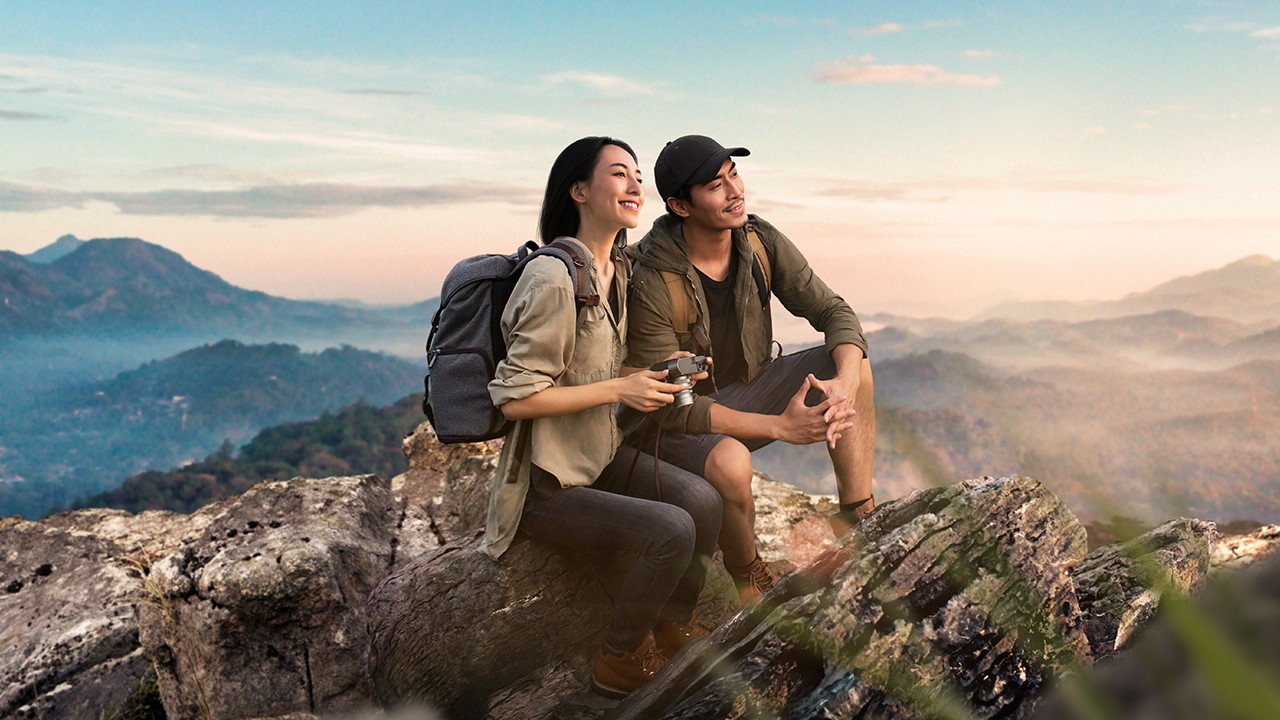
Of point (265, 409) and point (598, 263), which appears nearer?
point (598, 263)

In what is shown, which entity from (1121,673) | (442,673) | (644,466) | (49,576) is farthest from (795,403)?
(49,576)

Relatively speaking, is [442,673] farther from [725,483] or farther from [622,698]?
[725,483]

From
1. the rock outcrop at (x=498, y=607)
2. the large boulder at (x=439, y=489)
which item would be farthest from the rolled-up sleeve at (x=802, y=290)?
the large boulder at (x=439, y=489)

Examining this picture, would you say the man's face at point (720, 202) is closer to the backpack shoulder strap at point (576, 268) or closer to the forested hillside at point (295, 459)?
the backpack shoulder strap at point (576, 268)

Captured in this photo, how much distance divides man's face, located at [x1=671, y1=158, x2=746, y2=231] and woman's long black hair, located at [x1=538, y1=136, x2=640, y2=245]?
2.47 feet

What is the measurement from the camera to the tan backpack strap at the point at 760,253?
6.89m

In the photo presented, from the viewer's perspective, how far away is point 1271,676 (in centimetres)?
73

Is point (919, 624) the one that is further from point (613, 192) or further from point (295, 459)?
point (295, 459)

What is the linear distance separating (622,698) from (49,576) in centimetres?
706

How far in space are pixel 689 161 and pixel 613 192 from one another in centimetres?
97

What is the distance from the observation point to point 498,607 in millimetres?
6109

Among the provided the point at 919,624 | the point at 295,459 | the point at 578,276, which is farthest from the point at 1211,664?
the point at 295,459

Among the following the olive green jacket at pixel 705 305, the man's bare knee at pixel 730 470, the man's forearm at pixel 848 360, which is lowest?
the man's bare knee at pixel 730 470

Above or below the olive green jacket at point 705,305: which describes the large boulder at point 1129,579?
below
